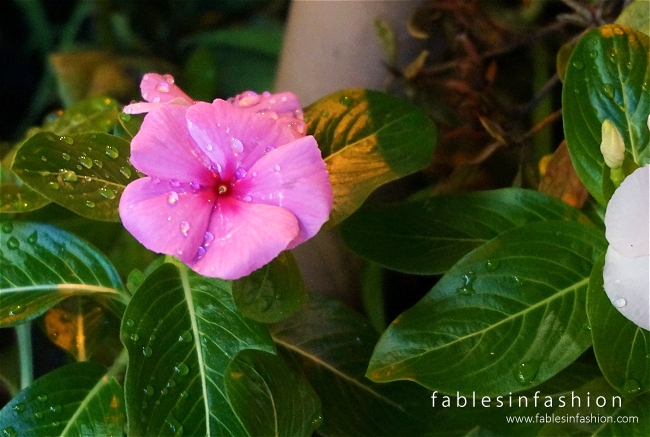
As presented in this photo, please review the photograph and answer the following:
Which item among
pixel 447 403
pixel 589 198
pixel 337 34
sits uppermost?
pixel 337 34

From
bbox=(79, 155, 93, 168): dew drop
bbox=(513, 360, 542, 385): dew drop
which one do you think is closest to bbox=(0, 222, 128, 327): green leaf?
bbox=(79, 155, 93, 168): dew drop

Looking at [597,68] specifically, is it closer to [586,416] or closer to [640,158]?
[640,158]

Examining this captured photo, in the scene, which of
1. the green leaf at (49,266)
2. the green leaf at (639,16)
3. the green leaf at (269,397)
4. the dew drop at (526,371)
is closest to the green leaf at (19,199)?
the green leaf at (49,266)

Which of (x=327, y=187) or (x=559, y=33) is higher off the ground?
(x=559, y=33)

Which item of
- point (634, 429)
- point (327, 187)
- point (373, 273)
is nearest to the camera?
point (327, 187)

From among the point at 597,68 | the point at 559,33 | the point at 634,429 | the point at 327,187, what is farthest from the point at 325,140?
the point at 559,33

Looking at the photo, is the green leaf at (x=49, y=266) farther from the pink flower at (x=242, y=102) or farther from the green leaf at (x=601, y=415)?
the green leaf at (x=601, y=415)

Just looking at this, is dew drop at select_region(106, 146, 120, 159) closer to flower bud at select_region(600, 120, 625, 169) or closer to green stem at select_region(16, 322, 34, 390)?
green stem at select_region(16, 322, 34, 390)
